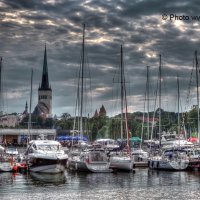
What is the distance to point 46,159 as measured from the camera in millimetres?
53906

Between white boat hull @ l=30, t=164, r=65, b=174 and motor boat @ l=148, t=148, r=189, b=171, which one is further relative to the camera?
motor boat @ l=148, t=148, r=189, b=171

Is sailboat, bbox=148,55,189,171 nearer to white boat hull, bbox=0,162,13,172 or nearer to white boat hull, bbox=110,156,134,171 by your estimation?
white boat hull, bbox=110,156,134,171

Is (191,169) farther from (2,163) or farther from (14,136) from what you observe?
(14,136)

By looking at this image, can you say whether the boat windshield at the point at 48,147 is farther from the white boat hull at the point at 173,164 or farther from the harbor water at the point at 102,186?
the white boat hull at the point at 173,164

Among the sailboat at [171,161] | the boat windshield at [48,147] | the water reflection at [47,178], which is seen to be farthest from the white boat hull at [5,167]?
the sailboat at [171,161]

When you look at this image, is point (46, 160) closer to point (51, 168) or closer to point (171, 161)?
point (51, 168)

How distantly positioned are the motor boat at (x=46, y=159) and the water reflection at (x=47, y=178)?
74 cm

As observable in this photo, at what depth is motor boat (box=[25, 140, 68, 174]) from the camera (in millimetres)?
53719

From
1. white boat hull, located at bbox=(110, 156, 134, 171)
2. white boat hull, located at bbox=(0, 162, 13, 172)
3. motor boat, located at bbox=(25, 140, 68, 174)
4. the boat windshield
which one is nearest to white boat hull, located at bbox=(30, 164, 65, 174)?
motor boat, located at bbox=(25, 140, 68, 174)

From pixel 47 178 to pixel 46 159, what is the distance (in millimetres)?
3777

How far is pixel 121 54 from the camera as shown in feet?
221

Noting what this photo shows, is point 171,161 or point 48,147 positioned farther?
point 171,161

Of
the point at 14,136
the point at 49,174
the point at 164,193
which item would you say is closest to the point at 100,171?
the point at 49,174

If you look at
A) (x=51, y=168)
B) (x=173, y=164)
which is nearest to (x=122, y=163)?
(x=173, y=164)
